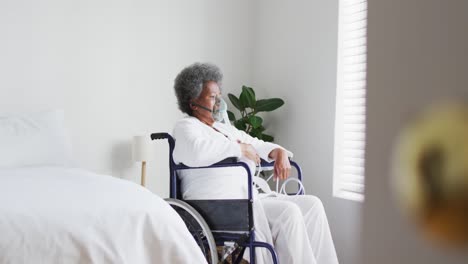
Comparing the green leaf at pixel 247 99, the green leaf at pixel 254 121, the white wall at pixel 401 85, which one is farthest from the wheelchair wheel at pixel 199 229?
the white wall at pixel 401 85

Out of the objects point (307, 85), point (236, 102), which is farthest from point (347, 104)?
point (236, 102)

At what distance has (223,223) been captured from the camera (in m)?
2.00

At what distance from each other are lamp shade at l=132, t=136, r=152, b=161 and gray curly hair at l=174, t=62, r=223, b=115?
0.84m

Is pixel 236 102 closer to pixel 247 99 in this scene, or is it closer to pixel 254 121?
pixel 247 99

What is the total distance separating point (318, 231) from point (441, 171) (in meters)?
2.11

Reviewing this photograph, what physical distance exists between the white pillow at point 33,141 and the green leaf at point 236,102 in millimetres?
1171

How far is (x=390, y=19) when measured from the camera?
0.20m

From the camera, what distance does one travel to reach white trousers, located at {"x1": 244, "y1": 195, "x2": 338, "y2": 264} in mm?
1992

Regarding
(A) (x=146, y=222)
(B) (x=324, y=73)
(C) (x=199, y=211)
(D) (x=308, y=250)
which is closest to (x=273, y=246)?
(D) (x=308, y=250)

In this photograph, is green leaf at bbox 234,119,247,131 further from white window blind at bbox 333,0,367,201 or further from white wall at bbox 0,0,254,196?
white window blind at bbox 333,0,367,201

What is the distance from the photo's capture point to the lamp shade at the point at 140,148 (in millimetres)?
3168

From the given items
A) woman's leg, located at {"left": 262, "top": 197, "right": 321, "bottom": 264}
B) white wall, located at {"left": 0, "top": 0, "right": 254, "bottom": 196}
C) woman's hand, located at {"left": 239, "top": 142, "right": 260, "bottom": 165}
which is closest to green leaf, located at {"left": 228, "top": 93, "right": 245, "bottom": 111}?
white wall, located at {"left": 0, "top": 0, "right": 254, "bottom": 196}

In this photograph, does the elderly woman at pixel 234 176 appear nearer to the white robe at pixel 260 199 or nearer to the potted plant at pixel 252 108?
the white robe at pixel 260 199

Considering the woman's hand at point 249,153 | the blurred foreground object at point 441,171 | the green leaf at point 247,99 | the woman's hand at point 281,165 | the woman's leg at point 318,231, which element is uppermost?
the green leaf at point 247,99
